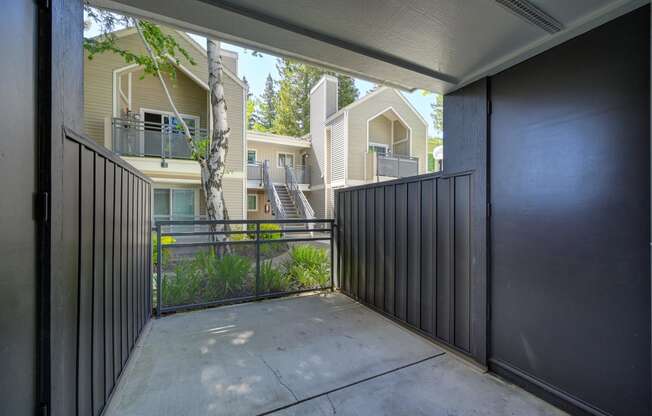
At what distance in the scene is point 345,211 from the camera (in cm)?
469

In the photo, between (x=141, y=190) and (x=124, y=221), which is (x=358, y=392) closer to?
(x=124, y=221)

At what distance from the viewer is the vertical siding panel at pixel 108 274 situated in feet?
6.15

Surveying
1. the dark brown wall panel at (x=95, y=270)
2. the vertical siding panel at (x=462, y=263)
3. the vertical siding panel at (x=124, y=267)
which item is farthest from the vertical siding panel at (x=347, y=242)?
the vertical siding panel at (x=124, y=267)

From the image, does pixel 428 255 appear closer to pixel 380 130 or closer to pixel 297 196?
pixel 297 196

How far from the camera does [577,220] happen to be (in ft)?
6.38

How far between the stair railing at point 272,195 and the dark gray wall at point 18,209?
1007 centimetres

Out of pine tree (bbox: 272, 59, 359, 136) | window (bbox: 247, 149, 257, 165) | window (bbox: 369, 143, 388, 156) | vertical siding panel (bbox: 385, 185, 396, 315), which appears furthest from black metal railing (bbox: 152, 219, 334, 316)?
pine tree (bbox: 272, 59, 359, 136)

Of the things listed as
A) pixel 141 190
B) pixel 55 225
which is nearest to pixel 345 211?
pixel 141 190

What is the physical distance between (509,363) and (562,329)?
55cm

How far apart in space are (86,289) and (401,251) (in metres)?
2.91

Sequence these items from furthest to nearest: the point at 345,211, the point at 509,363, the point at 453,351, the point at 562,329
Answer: the point at 345,211, the point at 453,351, the point at 509,363, the point at 562,329

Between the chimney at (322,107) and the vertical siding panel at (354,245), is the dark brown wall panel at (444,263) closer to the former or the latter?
the vertical siding panel at (354,245)

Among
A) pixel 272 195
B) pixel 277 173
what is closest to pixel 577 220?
pixel 272 195

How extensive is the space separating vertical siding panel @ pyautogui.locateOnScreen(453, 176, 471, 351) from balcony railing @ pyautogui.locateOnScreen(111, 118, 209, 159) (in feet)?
22.8
